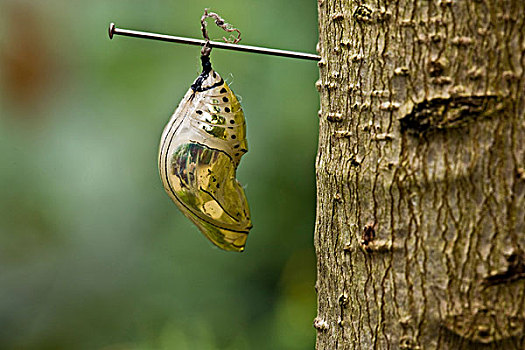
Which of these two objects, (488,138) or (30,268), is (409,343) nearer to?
(488,138)

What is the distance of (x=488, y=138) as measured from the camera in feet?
2.01

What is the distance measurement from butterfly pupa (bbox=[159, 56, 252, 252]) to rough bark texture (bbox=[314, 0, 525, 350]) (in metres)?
0.23

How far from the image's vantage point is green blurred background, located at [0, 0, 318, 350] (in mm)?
1937

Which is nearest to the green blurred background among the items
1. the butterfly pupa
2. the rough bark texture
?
the butterfly pupa

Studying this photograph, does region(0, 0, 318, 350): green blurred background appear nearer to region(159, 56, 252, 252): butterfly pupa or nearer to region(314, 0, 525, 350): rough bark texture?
region(159, 56, 252, 252): butterfly pupa

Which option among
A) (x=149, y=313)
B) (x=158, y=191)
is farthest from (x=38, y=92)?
(x=149, y=313)

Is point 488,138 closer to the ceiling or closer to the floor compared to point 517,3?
closer to the floor

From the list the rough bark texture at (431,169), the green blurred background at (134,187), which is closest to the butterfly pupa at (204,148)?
the rough bark texture at (431,169)

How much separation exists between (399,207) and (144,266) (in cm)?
162

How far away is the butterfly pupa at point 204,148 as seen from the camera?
890 mm

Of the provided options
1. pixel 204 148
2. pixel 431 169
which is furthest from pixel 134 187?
pixel 431 169

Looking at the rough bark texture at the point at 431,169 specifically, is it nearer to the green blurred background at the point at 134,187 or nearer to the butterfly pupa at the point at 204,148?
the butterfly pupa at the point at 204,148

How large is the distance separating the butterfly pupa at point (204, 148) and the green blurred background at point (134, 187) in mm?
1005

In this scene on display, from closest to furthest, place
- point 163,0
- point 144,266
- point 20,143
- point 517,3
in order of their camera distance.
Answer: point 517,3 < point 163,0 < point 144,266 < point 20,143
